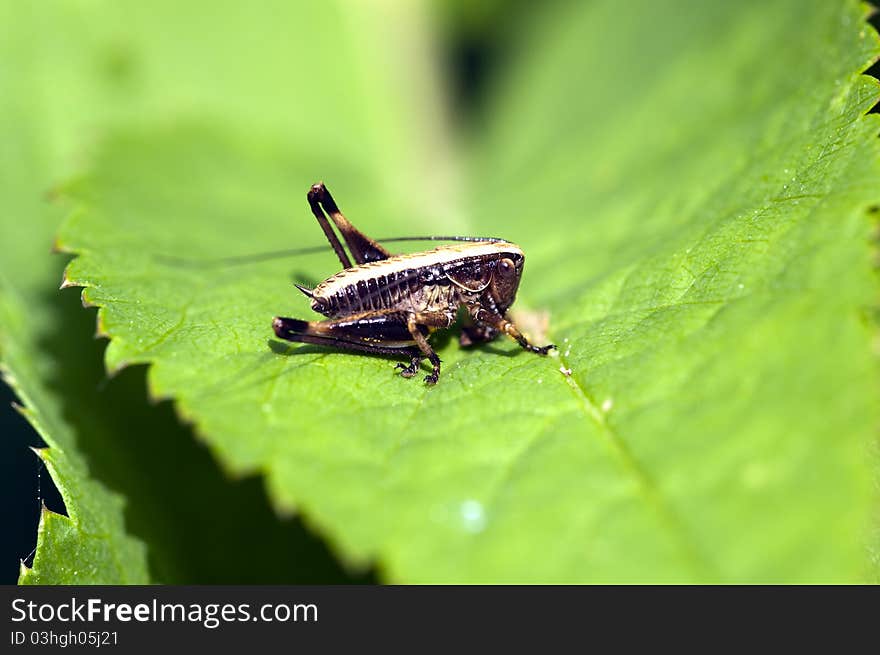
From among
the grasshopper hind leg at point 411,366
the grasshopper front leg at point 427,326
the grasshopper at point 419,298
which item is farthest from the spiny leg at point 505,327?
the grasshopper hind leg at point 411,366

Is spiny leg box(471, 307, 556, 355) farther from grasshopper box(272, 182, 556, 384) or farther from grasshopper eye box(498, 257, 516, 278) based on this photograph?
grasshopper eye box(498, 257, 516, 278)

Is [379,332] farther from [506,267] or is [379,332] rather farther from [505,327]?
[506,267]

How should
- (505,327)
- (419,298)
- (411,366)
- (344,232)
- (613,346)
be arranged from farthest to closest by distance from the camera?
(344,232)
(419,298)
(505,327)
(411,366)
(613,346)

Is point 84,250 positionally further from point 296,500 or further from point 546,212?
point 546,212

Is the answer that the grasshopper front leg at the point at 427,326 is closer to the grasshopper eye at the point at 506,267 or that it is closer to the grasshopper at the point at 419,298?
the grasshopper at the point at 419,298

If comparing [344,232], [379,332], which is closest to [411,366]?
[379,332]

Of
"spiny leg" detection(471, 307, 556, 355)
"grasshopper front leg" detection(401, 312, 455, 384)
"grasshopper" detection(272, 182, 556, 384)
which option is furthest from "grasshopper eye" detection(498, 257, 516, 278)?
"grasshopper front leg" detection(401, 312, 455, 384)

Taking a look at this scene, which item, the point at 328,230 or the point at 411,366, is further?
the point at 328,230
